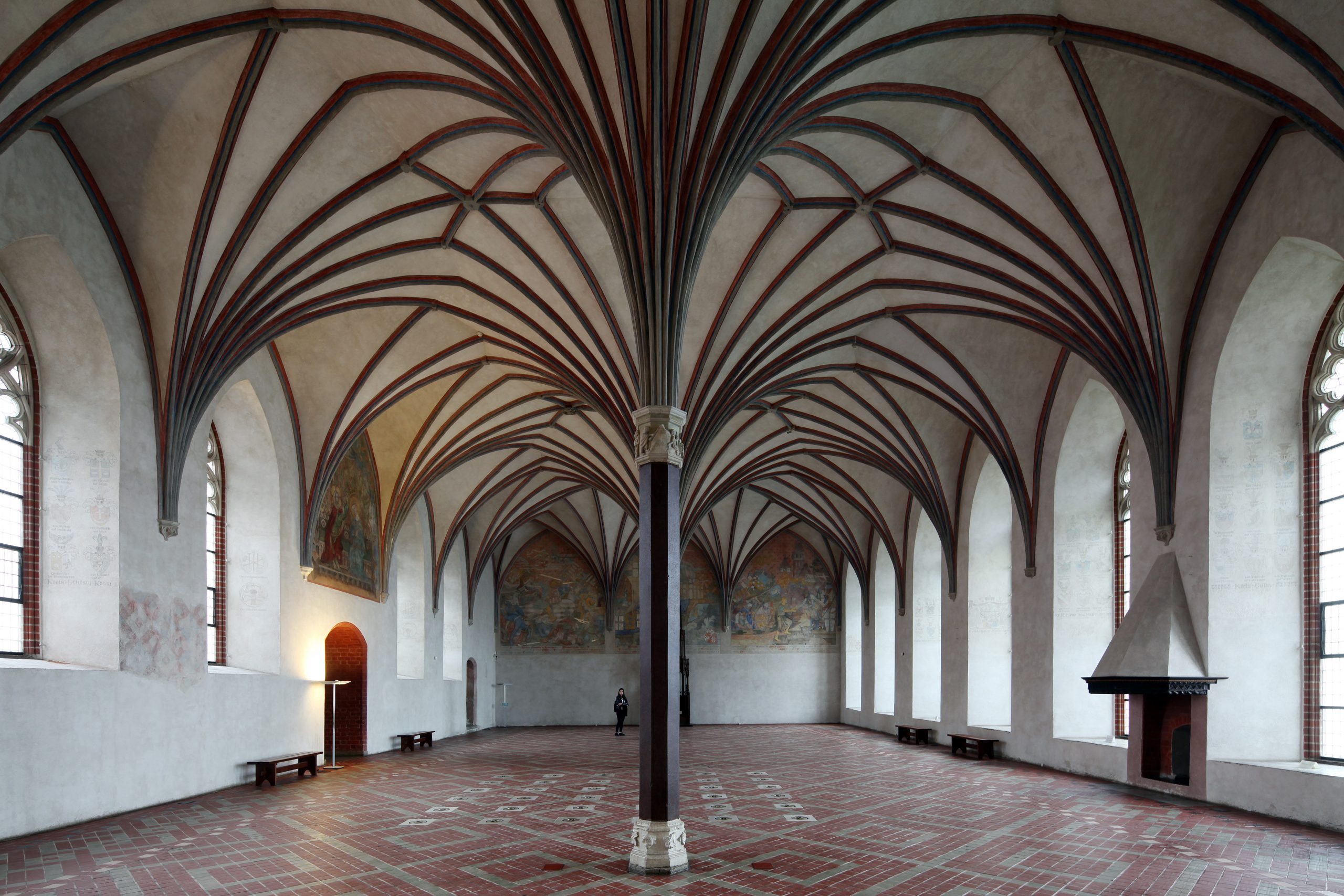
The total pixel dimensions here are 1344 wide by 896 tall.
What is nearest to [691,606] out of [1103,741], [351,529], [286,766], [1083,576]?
[351,529]

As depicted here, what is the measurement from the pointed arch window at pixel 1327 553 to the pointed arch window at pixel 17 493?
58.2 feet

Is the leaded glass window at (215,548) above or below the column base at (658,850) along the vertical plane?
A: above

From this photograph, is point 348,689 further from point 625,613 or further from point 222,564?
point 625,613

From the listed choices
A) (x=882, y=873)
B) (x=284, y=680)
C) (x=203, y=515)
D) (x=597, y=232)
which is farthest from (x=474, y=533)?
(x=882, y=873)

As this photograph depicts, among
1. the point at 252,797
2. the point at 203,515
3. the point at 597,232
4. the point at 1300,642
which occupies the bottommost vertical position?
the point at 252,797

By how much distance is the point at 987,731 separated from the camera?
2238cm

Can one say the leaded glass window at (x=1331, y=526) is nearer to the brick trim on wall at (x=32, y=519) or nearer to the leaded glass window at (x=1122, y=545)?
the leaded glass window at (x=1122, y=545)

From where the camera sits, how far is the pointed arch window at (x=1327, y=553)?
1280 centimetres

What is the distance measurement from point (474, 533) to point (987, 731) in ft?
59.2

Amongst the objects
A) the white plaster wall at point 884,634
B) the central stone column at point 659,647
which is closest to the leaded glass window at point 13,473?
the central stone column at point 659,647

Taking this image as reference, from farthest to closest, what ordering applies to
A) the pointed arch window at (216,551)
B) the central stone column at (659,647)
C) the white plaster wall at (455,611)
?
the white plaster wall at (455,611), the pointed arch window at (216,551), the central stone column at (659,647)

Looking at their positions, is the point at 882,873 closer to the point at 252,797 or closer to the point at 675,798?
the point at 675,798

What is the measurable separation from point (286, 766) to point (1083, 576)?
15.9 m

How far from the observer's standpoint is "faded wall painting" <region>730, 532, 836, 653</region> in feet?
123
